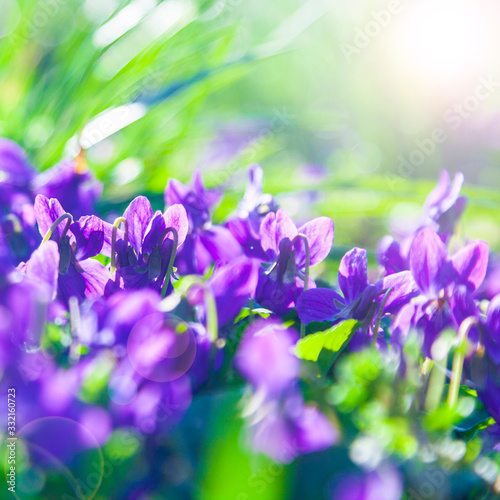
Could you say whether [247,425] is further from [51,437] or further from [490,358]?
[490,358]

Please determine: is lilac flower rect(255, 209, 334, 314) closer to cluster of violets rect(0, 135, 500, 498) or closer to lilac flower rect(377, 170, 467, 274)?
cluster of violets rect(0, 135, 500, 498)

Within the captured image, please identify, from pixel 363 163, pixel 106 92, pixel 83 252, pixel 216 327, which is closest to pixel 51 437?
pixel 216 327

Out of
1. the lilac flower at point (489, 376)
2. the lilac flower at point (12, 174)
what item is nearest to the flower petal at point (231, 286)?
the lilac flower at point (489, 376)

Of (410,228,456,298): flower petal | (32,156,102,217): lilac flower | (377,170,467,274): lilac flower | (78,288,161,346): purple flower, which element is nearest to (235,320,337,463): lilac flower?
(78,288,161,346): purple flower

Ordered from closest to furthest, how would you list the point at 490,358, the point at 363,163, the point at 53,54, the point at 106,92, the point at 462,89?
1. the point at 490,358
2. the point at 106,92
3. the point at 53,54
4. the point at 363,163
5. the point at 462,89

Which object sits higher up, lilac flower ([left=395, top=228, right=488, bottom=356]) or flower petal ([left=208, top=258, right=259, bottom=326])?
flower petal ([left=208, top=258, right=259, bottom=326])

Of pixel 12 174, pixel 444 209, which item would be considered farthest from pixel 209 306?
pixel 12 174

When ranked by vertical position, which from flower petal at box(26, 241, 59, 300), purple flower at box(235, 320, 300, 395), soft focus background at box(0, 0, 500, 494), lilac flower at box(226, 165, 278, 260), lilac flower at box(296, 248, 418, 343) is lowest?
soft focus background at box(0, 0, 500, 494)
